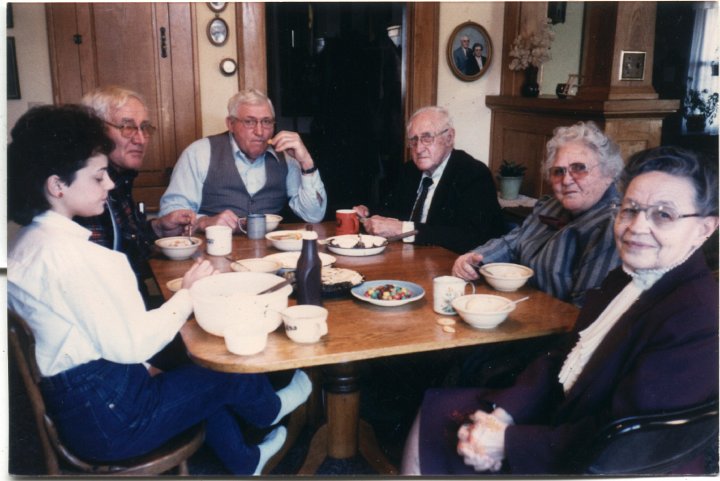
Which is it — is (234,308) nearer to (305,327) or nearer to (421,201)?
(305,327)

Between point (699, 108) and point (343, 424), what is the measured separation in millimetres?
1428

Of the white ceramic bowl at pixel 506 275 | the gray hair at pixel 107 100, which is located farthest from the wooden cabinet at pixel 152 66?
the white ceramic bowl at pixel 506 275

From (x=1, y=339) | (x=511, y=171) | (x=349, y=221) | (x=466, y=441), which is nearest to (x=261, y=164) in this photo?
(x=349, y=221)

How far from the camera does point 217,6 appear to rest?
2982 millimetres

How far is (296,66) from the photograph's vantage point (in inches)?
136

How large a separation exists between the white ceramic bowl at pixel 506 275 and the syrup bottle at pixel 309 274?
0.49 metres

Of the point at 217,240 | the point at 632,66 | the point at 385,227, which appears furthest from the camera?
the point at 632,66

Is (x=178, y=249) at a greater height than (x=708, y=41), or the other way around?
(x=708, y=41)

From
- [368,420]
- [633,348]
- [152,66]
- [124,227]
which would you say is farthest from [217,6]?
[633,348]

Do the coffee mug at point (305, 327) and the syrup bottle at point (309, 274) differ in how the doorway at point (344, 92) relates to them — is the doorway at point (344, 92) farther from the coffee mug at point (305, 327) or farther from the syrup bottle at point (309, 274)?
the coffee mug at point (305, 327)

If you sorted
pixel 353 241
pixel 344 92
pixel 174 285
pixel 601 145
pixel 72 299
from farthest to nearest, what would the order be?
pixel 344 92, pixel 353 241, pixel 601 145, pixel 174 285, pixel 72 299

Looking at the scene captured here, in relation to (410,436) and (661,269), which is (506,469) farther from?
(661,269)

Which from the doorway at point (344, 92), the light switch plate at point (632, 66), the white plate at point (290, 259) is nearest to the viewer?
the white plate at point (290, 259)

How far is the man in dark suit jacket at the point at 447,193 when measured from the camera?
221cm
